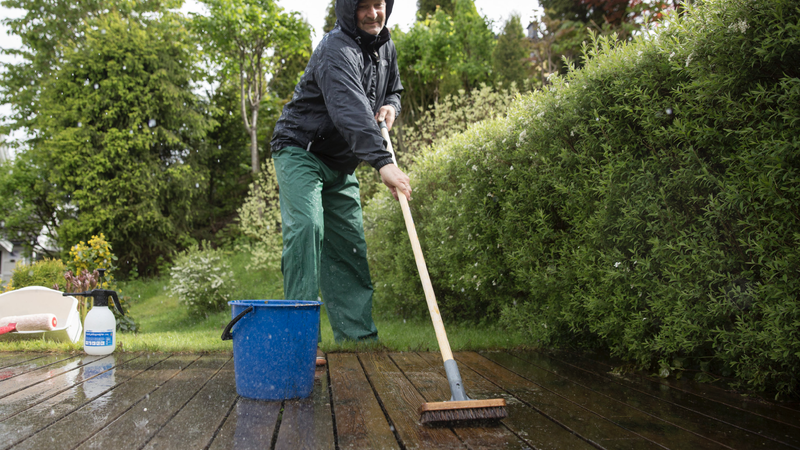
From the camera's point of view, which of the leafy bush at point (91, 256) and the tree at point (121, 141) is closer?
the leafy bush at point (91, 256)

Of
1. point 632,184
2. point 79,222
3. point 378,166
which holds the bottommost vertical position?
point 632,184

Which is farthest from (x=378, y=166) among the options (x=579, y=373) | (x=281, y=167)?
(x=579, y=373)

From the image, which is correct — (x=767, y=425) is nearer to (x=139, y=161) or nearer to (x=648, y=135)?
(x=648, y=135)

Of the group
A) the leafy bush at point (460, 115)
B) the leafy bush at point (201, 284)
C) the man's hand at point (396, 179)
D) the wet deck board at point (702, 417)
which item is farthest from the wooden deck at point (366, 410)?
the leafy bush at point (460, 115)

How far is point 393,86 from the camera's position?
10.6ft

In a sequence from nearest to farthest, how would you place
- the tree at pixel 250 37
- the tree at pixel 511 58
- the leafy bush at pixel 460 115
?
the leafy bush at pixel 460 115
the tree at pixel 250 37
the tree at pixel 511 58

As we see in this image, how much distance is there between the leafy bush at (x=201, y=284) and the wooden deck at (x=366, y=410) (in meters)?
4.56

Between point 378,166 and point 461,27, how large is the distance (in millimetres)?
14419

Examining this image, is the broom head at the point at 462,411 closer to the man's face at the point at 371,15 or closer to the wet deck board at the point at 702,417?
the wet deck board at the point at 702,417

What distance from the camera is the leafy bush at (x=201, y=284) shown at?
277 inches

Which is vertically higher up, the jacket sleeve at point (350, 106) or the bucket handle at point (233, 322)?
the jacket sleeve at point (350, 106)

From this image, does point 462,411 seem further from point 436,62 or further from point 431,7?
point 431,7

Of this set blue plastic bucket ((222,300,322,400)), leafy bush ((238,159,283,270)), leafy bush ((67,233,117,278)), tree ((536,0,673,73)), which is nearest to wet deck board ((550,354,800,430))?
blue plastic bucket ((222,300,322,400))

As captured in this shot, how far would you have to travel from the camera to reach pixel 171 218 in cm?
1091
